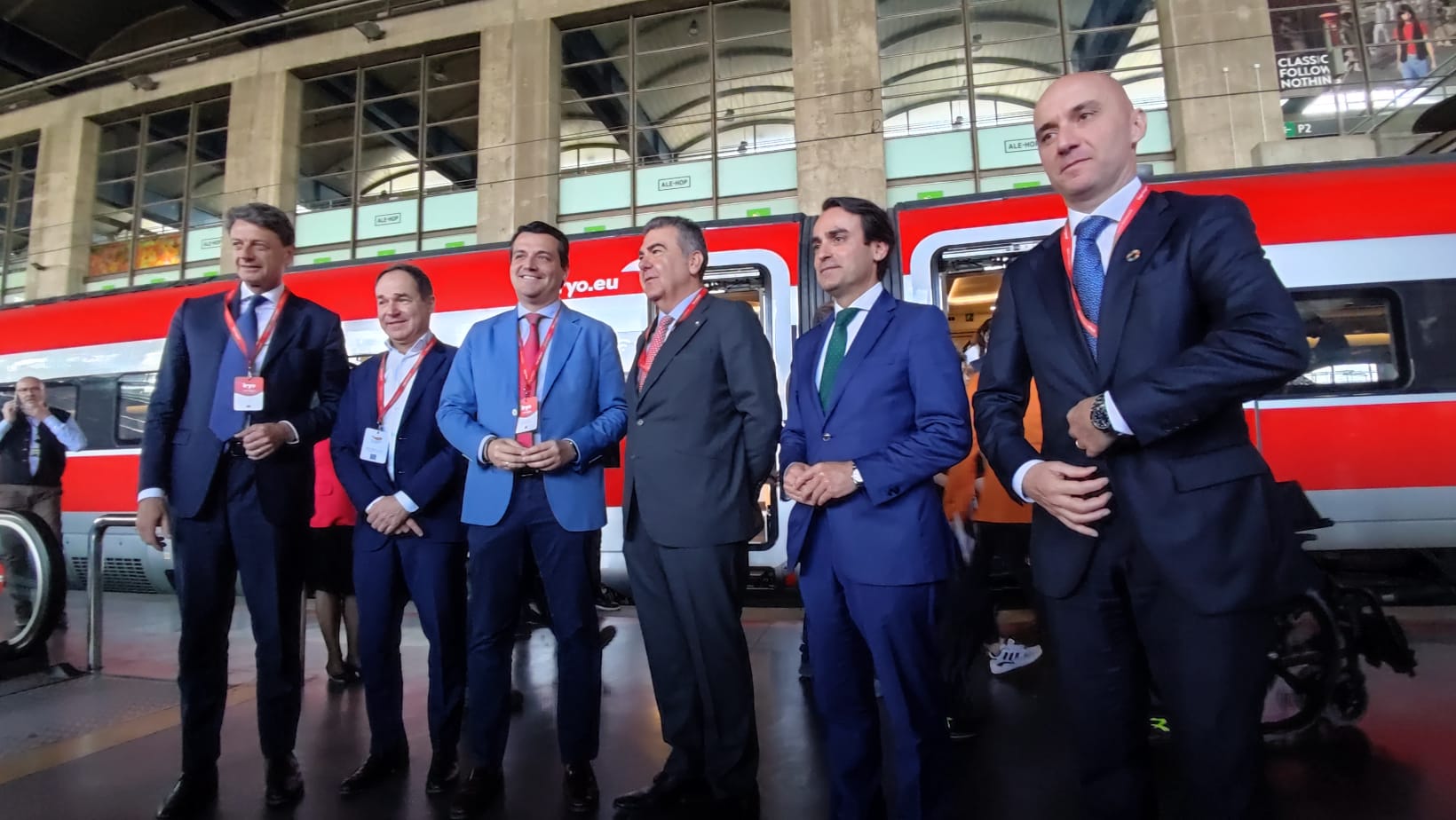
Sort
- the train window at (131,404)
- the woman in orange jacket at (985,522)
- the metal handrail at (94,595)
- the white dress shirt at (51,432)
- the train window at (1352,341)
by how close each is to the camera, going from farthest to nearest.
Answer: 1. the train window at (131,404)
2. the white dress shirt at (51,432)
3. the train window at (1352,341)
4. the metal handrail at (94,595)
5. the woman in orange jacket at (985,522)

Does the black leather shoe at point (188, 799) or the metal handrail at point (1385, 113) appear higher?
the metal handrail at point (1385, 113)

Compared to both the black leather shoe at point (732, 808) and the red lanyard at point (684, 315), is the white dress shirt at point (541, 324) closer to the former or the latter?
the red lanyard at point (684, 315)

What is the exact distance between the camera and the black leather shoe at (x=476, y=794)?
2227 millimetres

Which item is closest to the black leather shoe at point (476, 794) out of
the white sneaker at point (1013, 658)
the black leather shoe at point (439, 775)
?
the black leather shoe at point (439, 775)

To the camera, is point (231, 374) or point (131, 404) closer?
point (231, 374)

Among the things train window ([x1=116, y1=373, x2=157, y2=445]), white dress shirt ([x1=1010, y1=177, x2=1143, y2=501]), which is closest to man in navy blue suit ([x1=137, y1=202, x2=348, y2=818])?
white dress shirt ([x1=1010, y1=177, x2=1143, y2=501])

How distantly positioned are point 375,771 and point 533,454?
132 cm

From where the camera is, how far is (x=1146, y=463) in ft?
4.21

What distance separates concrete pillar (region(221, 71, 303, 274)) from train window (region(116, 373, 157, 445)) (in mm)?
7324

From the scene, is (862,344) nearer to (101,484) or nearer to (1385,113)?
(101,484)

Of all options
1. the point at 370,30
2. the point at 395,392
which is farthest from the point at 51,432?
the point at 370,30

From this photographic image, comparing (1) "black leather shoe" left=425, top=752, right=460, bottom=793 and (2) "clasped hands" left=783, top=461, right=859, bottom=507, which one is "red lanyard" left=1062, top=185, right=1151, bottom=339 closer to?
(2) "clasped hands" left=783, top=461, right=859, bottom=507

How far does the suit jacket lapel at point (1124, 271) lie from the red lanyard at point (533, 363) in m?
1.77

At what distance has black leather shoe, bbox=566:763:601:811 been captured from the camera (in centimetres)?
229
